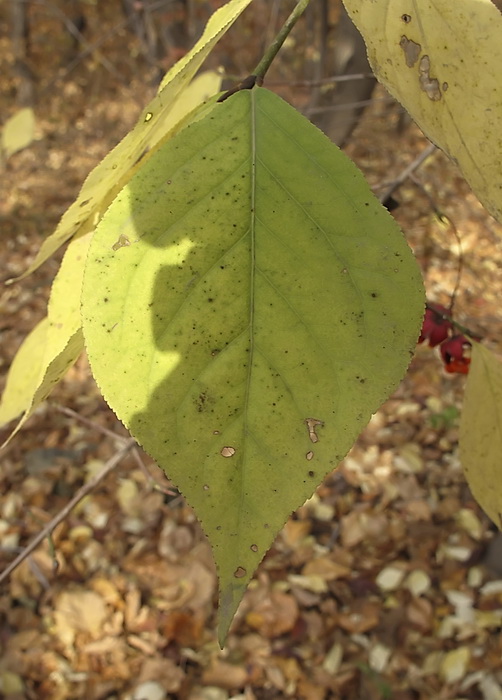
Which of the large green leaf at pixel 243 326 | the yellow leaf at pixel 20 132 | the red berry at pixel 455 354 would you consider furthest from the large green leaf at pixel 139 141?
the yellow leaf at pixel 20 132

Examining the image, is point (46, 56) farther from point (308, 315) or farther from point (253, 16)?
point (308, 315)

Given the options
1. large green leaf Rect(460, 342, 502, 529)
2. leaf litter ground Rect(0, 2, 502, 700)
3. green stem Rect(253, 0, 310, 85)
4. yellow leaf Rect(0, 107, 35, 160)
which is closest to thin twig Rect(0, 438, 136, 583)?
large green leaf Rect(460, 342, 502, 529)

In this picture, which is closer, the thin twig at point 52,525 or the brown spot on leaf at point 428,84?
the brown spot on leaf at point 428,84

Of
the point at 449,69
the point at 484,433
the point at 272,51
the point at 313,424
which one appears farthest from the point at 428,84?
the point at 484,433

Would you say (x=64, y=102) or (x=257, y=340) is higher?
(x=257, y=340)

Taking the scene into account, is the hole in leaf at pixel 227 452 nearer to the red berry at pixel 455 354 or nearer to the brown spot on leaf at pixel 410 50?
the brown spot on leaf at pixel 410 50

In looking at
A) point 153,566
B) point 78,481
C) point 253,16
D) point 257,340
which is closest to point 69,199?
point 253,16
